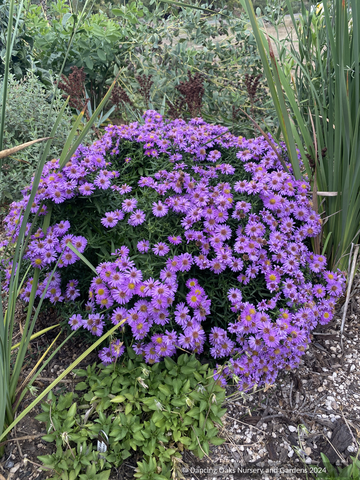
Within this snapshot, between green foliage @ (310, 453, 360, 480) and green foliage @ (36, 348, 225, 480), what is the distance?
1.40 feet

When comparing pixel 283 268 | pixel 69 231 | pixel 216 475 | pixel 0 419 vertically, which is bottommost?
pixel 216 475

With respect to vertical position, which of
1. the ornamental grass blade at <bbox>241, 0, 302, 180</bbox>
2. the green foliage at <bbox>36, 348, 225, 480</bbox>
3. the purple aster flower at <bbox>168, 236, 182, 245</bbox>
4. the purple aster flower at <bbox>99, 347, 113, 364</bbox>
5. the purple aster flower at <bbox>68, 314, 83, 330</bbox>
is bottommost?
the green foliage at <bbox>36, 348, 225, 480</bbox>

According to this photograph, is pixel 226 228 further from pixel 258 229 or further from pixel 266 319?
pixel 266 319

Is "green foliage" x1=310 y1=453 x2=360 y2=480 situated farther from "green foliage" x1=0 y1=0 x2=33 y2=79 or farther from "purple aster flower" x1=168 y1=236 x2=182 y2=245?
"green foliage" x1=0 y1=0 x2=33 y2=79

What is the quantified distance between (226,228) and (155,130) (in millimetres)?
917

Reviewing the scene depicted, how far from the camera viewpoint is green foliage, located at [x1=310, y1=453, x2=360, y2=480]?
4.36ft

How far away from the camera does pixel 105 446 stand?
1.44 metres

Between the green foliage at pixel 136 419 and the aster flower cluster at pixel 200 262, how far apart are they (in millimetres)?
112

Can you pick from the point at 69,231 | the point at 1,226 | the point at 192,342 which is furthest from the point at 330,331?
the point at 1,226

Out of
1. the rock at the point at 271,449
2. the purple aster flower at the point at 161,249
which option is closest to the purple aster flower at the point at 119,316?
the purple aster flower at the point at 161,249

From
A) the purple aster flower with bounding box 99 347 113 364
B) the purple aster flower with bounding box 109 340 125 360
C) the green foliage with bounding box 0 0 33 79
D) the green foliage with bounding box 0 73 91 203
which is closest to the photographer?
the purple aster flower with bounding box 109 340 125 360

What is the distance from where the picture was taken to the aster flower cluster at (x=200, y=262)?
1578 millimetres

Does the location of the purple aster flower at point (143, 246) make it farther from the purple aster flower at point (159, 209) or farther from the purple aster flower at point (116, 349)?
the purple aster flower at point (116, 349)

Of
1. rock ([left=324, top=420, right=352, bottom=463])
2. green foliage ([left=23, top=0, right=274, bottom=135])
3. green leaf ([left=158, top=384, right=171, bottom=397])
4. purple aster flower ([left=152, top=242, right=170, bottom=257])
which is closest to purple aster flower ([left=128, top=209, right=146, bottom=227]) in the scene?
purple aster flower ([left=152, top=242, right=170, bottom=257])
